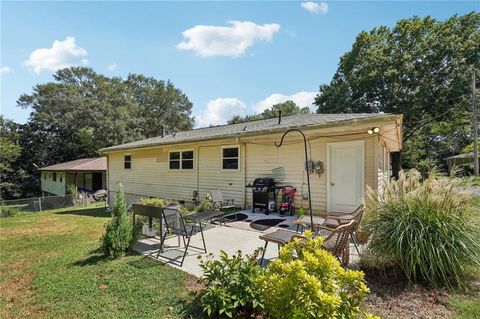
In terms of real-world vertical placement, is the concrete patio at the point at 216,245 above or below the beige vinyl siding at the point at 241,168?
below

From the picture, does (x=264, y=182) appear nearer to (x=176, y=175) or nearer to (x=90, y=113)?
(x=176, y=175)

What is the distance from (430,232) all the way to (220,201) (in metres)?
6.41

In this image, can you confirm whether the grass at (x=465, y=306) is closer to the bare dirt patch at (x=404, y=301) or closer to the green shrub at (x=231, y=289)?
the bare dirt patch at (x=404, y=301)

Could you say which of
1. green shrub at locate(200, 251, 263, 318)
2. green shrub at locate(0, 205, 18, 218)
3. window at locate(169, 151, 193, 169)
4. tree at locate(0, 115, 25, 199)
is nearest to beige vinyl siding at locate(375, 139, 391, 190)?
green shrub at locate(200, 251, 263, 318)

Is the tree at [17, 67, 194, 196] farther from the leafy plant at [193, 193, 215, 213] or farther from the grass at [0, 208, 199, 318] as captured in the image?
the grass at [0, 208, 199, 318]

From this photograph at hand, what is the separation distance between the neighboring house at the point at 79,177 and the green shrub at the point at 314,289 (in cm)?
2336

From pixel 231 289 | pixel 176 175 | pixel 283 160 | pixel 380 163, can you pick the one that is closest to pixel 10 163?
pixel 176 175

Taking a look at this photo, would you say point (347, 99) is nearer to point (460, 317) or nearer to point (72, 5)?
point (72, 5)

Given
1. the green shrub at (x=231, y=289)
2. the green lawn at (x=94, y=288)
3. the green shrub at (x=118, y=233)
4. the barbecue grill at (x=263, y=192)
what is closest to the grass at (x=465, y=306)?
the green lawn at (x=94, y=288)

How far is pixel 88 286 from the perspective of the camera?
3.64 m

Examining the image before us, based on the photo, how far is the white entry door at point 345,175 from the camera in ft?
22.1

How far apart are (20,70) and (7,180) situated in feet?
86.5

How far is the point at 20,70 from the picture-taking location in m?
10.1

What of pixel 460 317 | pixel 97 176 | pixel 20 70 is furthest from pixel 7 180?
pixel 460 317
